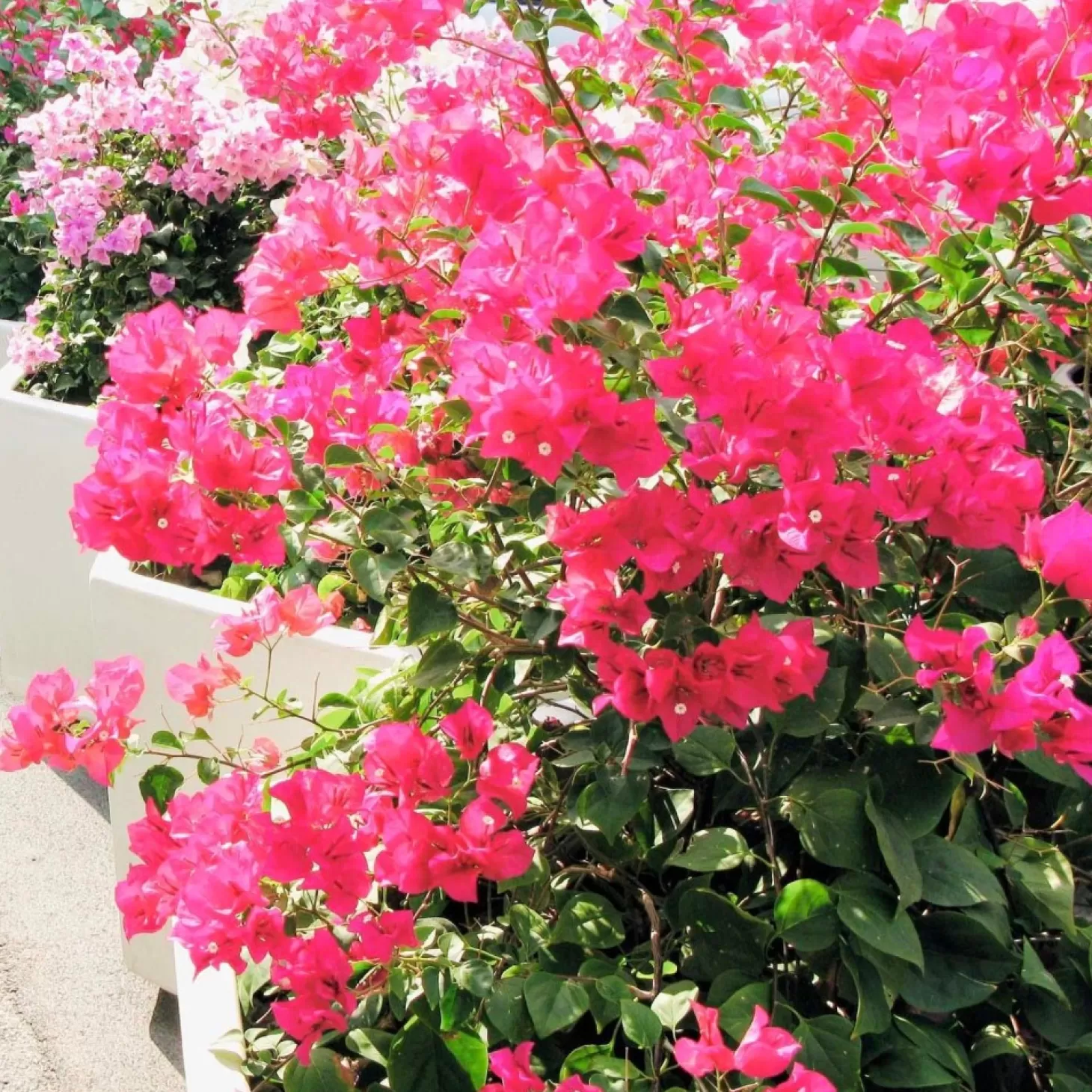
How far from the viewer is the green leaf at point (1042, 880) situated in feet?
2.56

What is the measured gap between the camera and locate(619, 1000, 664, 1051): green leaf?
74cm

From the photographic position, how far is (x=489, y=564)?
2.72 feet

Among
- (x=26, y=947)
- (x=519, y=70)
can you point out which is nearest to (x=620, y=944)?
(x=519, y=70)

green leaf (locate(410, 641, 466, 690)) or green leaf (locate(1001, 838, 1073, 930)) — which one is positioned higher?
green leaf (locate(410, 641, 466, 690))

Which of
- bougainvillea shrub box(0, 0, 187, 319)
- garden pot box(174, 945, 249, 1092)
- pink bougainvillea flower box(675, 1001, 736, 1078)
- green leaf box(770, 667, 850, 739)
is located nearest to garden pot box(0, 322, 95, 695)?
bougainvillea shrub box(0, 0, 187, 319)

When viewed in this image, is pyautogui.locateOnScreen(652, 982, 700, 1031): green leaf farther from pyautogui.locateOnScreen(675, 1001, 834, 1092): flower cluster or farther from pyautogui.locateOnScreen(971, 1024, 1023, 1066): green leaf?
pyautogui.locateOnScreen(971, 1024, 1023, 1066): green leaf

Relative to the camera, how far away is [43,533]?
6.52ft

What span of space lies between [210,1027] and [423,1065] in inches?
9.2

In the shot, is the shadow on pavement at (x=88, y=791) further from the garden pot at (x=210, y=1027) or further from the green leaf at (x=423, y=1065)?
the green leaf at (x=423, y=1065)

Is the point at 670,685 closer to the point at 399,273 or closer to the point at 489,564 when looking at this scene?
the point at 489,564

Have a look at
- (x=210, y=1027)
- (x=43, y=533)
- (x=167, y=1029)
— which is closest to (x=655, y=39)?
(x=210, y=1027)

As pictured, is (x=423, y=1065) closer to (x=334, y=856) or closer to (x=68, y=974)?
(x=334, y=856)

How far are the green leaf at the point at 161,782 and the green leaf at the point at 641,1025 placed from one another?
44 centimetres

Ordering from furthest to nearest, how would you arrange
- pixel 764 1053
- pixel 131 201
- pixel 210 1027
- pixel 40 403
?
1. pixel 131 201
2. pixel 40 403
3. pixel 210 1027
4. pixel 764 1053
